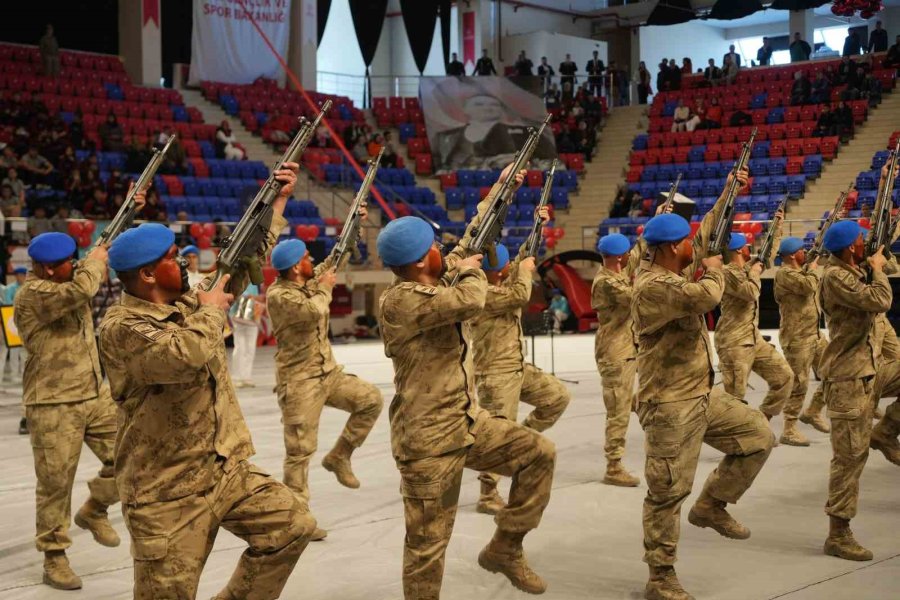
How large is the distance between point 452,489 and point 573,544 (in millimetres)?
1984

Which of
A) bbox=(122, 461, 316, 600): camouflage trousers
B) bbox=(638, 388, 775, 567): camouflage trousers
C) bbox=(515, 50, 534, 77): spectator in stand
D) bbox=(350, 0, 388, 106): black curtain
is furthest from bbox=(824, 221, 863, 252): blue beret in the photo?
bbox=(350, 0, 388, 106): black curtain

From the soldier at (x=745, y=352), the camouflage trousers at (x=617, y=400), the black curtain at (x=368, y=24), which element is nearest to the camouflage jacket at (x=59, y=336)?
the camouflage trousers at (x=617, y=400)

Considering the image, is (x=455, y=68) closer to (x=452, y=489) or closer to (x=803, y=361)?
(x=803, y=361)

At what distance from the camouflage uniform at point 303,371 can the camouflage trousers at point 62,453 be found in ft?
4.31

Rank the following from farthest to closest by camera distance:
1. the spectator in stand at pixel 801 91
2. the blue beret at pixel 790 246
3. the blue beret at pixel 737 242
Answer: the spectator in stand at pixel 801 91 < the blue beret at pixel 790 246 < the blue beret at pixel 737 242

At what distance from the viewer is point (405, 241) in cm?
535

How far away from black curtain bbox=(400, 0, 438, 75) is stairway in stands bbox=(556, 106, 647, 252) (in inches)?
236

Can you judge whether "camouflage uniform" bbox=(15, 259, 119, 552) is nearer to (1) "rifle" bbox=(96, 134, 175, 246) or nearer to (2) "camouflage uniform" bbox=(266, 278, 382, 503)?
(1) "rifle" bbox=(96, 134, 175, 246)

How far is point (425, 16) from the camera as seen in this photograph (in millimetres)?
32625

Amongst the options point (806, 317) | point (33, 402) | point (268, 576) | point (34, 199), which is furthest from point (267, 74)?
point (268, 576)

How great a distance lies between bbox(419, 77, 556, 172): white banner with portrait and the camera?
28.7 m

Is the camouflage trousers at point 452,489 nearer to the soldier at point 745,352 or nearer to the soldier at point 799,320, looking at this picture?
the soldier at point 745,352

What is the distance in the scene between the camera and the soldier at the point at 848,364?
21.7 feet

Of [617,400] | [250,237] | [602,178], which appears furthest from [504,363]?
[602,178]
